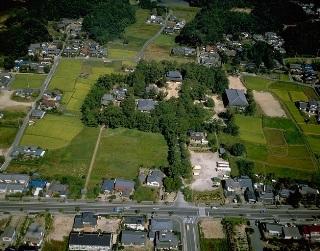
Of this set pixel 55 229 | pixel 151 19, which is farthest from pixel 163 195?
pixel 151 19

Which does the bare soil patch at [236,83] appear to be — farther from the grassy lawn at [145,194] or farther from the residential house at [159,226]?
the residential house at [159,226]

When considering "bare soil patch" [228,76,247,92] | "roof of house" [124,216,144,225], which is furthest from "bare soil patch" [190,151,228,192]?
"bare soil patch" [228,76,247,92]

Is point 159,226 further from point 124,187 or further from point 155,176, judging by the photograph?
point 155,176

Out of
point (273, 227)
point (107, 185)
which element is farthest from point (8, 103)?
point (273, 227)

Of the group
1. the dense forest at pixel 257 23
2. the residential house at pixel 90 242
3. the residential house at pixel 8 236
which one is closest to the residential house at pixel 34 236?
the residential house at pixel 8 236

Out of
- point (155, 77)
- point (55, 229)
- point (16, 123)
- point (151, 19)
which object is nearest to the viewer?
point (55, 229)

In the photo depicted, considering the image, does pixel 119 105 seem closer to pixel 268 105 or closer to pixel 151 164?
pixel 151 164
